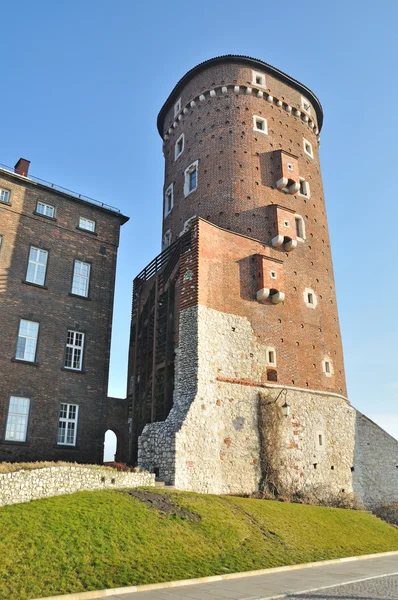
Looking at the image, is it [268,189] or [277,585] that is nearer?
[277,585]

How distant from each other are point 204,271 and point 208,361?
4.52 meters

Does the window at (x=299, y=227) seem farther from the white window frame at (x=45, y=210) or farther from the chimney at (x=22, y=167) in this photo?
the chimney at (x=22, y=167)

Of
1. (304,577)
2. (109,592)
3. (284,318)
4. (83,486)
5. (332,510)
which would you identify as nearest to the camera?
(109,592)

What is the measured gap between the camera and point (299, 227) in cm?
3083

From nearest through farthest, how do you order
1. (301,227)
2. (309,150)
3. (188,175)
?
(301,227), (188,175), (309,150)

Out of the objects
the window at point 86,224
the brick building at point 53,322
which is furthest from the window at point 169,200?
the window at point 86,224

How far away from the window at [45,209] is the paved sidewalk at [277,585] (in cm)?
2062

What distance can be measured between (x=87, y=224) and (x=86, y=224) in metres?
0.07

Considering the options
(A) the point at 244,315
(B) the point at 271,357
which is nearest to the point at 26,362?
(A) the point at 244,315

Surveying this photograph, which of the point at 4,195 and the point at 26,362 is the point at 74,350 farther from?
the point at 4,195

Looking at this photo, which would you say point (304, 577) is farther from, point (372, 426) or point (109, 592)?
point (372, 426)

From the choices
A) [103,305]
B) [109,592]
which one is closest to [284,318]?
[103,305]

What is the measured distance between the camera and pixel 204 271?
2442 centimetres

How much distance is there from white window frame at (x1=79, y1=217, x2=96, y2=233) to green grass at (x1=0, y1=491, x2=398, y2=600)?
629 inches
